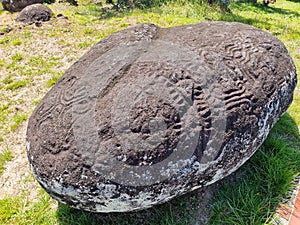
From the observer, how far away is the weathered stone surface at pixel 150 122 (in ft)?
7.20

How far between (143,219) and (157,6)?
6989mm

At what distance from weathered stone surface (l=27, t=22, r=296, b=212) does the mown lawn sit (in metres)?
0.53

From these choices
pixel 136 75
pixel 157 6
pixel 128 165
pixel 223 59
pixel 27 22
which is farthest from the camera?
pixel 157 6

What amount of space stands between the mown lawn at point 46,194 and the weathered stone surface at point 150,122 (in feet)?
1.74

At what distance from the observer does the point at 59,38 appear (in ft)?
22.4

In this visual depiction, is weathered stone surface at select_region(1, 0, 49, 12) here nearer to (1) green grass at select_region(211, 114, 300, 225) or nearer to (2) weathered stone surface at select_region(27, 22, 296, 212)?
(2) weathered stone surface at select_region(27, 22, 296, 212)

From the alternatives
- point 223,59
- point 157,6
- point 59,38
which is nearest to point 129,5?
point 157,6

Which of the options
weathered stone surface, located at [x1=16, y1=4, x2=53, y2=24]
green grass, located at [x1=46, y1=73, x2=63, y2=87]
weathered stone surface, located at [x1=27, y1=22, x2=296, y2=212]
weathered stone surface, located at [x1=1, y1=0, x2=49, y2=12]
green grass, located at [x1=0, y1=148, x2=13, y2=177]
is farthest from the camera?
weathered stone surface, located at [x1=1, y1=0, x2=49, y2=12]

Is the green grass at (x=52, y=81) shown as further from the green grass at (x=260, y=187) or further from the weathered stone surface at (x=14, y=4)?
the weathered stone surface at (x=14, y=4)

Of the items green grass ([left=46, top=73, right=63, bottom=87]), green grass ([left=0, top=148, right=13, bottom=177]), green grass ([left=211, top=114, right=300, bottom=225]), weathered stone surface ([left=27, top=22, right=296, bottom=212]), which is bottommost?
green grass ([left=0, top=148, right=13, bottom=177])

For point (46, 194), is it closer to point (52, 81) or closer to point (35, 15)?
point (52, 81)

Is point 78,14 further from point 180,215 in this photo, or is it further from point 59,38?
point 180,215

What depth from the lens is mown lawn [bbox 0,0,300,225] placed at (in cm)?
282

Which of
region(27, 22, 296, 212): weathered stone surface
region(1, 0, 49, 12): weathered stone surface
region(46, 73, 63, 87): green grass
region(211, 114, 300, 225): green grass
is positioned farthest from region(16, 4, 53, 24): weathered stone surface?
region(211, 114, 300, 225): green grass
